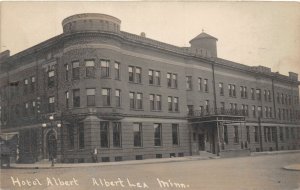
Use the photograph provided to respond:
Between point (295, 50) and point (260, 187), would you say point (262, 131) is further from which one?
point (260, 187)

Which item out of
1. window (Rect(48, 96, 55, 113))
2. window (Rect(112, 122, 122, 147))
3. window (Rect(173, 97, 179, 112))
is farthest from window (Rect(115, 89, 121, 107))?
window (Rect(173, 97, 179, 112))

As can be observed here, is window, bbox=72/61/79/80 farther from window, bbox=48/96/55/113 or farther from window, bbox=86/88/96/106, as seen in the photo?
window, bbox=48/96/55/113

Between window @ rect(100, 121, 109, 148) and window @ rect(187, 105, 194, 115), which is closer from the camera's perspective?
window @ rect(100, 121, 109, 148)

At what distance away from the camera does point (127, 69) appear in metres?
35.2

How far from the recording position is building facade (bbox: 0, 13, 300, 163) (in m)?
32.6

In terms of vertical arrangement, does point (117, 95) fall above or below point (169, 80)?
below

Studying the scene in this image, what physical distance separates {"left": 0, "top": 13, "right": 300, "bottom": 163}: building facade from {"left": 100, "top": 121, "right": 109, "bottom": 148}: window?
8 cm

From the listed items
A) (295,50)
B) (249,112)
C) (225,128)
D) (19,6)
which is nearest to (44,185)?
(19,6)

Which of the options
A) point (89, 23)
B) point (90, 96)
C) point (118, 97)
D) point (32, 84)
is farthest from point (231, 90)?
point (32, 84)

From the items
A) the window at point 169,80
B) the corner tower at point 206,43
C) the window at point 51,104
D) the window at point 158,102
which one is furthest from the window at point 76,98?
the corner tower at point 206,43

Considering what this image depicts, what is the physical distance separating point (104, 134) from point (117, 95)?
3.48 metres

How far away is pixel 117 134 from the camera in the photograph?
33.8 meters

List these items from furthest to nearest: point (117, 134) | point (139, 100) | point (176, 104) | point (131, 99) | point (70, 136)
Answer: point (176, 104)
point (139, 100)
point (131, 99)
point (117, 134)
point (70, 136)

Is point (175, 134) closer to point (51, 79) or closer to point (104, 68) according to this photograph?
point (104, 68)
